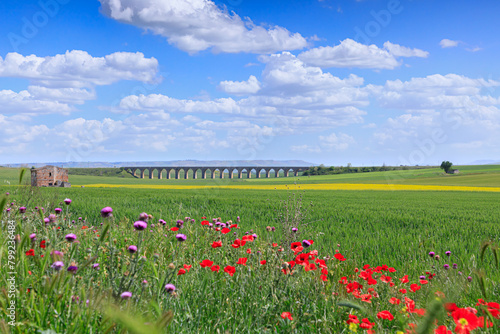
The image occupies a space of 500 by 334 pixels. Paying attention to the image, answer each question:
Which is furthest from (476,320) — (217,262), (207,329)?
(217,262)

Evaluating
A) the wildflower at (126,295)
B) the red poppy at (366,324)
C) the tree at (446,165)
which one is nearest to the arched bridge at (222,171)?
the tree at (446,165)

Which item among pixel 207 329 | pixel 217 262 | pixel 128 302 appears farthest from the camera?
pixel 217 262

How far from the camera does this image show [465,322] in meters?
2.00

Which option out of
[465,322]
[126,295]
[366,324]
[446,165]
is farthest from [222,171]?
[465,322]

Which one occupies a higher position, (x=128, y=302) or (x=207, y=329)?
(x=128, y=302)

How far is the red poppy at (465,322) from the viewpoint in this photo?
1.94 m

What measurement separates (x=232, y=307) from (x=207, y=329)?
0.41 meters

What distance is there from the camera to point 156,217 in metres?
10.3

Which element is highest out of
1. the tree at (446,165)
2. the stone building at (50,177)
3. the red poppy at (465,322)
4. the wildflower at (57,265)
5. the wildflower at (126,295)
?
the tree at (446,165)

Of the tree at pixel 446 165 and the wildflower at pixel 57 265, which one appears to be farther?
the tree at pixel 446 165

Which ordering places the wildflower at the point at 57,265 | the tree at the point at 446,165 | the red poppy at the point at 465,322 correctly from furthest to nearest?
the tree at the point at 446,165 < the wildflower at the point at 57,265 < the red poppy at the point at 465,322

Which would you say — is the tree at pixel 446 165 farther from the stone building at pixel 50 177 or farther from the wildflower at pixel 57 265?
the wildflower at pixel 57 265

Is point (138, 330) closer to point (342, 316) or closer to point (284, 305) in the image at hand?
point (284, 305)

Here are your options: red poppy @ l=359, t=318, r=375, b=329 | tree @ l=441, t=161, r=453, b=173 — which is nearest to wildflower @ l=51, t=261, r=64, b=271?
red poppy @ l=359, t=318, r=375, b=329
